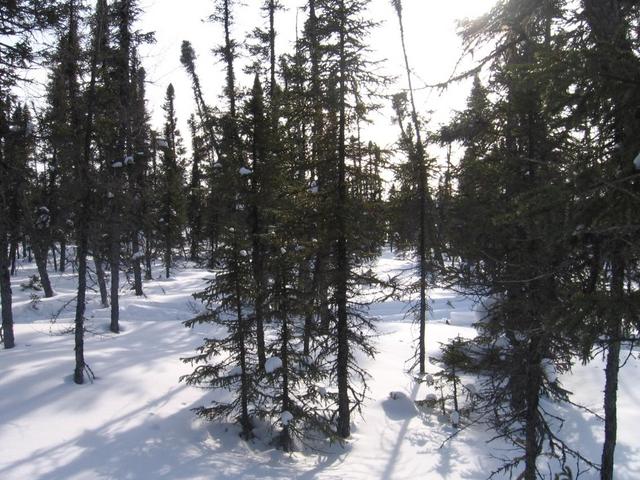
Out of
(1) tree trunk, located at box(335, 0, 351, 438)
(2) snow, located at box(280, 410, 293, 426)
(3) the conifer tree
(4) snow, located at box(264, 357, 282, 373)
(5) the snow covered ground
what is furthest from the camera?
(3) the conifer tree

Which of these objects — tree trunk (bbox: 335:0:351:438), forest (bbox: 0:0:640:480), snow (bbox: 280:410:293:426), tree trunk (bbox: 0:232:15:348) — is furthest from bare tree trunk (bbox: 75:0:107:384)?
tree trunk (bbox: 335:0:351:438)

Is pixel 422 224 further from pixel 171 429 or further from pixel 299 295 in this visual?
pixel 171 429

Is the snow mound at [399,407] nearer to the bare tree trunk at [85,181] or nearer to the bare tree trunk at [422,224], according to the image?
the bare tree trunk at [422,224]

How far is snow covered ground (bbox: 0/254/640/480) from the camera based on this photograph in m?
8.85

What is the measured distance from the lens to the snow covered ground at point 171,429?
8852 millimetres

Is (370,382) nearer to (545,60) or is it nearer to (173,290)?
(545,60)

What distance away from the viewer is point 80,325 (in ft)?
37.0

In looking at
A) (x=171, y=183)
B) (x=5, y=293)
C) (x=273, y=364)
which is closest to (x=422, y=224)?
(x=273, y=364)

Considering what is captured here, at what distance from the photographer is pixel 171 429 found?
10.5 metres

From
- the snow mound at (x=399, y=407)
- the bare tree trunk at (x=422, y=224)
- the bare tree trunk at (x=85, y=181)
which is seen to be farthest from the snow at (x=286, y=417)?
the bare tree trunk at (x=422, y=224)

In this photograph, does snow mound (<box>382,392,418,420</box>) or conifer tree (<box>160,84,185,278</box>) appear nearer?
snow mound (<box>382,392,418,420</box>)

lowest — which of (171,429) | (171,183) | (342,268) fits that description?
(171,429)

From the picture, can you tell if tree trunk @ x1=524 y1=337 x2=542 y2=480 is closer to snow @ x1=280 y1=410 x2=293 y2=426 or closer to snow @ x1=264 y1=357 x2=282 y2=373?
snow @ x1=280 y1=410 x2=293 y2=426

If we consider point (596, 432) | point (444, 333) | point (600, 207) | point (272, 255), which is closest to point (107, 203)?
point (272, 255)
